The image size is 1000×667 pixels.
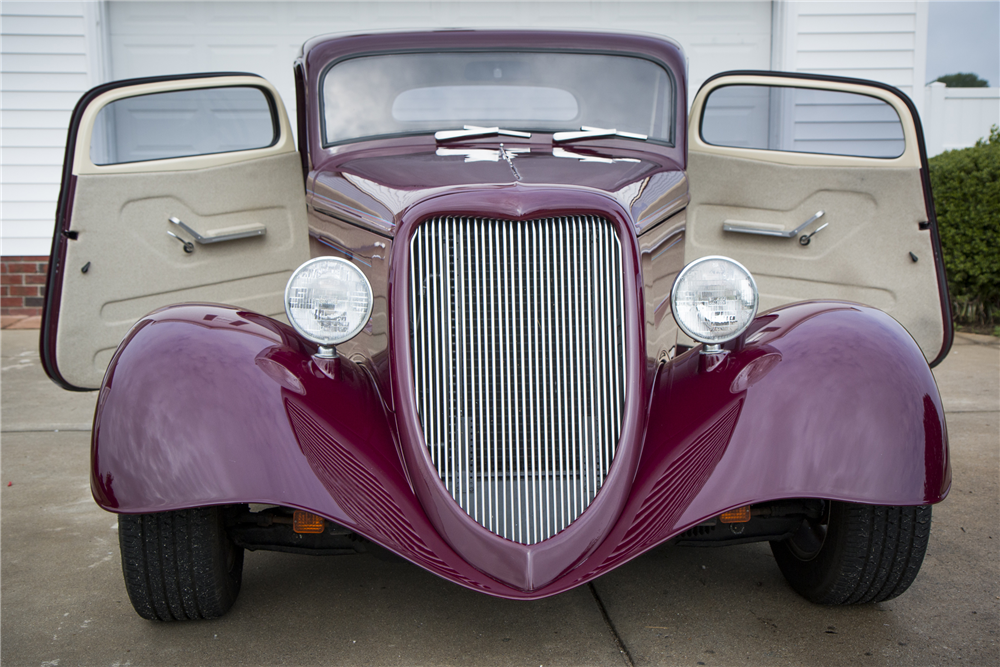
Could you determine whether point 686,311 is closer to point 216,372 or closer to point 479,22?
point 216,372

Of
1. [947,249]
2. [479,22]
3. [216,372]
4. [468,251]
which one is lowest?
[947,249]

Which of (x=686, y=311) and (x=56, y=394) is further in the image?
(x=56, y=394)

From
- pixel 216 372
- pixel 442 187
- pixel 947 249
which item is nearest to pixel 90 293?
pixel 216 372

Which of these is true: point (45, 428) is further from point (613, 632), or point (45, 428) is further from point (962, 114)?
point (962, 114)

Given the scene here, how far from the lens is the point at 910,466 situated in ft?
6.24

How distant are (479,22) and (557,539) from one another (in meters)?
6.19

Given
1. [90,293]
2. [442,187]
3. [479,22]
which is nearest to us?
[442,187]

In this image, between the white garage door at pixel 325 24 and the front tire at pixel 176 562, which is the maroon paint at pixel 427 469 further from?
the white garage door at pixel 325 24

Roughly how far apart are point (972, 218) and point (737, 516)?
5694 mm

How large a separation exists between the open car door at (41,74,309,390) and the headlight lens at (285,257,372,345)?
4.34ft

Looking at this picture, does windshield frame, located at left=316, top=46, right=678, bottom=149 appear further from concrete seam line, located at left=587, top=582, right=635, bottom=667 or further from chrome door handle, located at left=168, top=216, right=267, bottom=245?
concrete seam line, located at left=587, top=582, right=635, bottom=667

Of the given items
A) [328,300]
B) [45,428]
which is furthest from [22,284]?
[328,300]

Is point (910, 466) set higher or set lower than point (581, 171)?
lower

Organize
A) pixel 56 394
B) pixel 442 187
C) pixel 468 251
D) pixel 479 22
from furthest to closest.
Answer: pixel 479 22 < pixel 56 394 < pixel 442 187 < pixel 468 251
